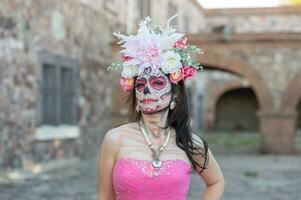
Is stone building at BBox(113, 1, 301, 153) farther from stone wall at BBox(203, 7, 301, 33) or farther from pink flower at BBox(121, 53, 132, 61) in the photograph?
pink flower at BBox(121, 53, 132, 61)

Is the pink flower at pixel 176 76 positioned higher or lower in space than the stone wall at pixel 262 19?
lower

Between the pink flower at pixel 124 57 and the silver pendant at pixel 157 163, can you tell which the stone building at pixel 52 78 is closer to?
the pink flower at pixel 124 57

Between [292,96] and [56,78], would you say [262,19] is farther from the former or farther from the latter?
[56,78]

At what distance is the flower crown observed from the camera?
2.31 meters

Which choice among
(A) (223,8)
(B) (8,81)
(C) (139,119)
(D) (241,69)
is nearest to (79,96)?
(B) (8,81)

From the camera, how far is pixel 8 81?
966 cm

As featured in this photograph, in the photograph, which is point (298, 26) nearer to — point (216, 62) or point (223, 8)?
point (223, 8)

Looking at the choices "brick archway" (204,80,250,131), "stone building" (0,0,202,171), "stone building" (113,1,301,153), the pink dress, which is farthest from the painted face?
"brick archway" (204,80,250,131)

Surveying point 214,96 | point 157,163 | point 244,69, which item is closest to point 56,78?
point 244,69

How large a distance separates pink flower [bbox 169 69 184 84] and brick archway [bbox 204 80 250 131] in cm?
2467

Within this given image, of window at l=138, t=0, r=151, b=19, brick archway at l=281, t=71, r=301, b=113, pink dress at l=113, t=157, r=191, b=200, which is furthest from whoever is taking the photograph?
window at l=138, t=0, r=151, b=19

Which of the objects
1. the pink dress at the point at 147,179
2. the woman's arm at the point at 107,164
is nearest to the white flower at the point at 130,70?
the woman's arm at the point at 107,164

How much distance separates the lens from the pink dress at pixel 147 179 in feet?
7.06

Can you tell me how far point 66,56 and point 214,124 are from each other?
18.0 m
